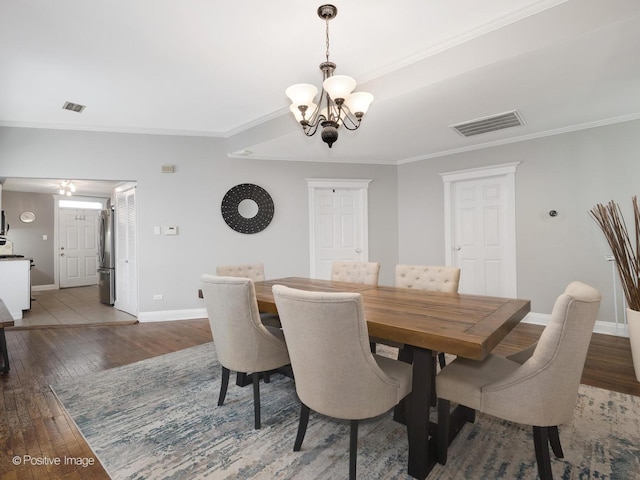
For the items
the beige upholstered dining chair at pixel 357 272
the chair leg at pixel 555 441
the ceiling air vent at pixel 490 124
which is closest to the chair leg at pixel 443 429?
the chair leg at pixel 555 441

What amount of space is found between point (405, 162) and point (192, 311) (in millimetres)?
3858

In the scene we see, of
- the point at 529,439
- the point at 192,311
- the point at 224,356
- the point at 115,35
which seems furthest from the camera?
the point at 192,311

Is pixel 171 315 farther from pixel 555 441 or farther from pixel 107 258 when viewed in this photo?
pixel 555 441

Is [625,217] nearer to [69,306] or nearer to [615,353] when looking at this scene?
[615,353]

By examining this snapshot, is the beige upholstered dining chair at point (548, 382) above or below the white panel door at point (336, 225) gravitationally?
below

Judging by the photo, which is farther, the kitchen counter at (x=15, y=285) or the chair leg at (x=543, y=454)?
the kitchen counter at (x=15, y=285)

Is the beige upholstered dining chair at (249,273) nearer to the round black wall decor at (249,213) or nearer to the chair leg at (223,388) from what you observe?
the chair leg at (223,388)

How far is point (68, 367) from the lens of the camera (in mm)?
2916

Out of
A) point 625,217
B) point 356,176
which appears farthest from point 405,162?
point 625,217

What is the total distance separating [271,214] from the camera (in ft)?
16.0

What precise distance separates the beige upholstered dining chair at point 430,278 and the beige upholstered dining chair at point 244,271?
4.49ft

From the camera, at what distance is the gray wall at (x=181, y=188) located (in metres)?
4.14

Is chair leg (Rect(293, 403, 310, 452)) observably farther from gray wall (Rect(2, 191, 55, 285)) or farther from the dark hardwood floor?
gray wall (Rect(2, 191, 55, 285))

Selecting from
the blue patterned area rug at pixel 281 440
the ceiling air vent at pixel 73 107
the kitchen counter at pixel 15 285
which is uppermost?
the ceiling air vent at pixel 73 107
